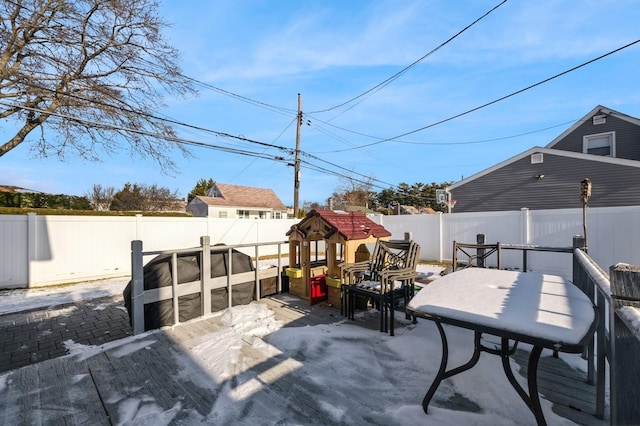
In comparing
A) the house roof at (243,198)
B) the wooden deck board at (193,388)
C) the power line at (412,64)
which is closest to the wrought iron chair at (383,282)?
the wooden deck board at (193,388)

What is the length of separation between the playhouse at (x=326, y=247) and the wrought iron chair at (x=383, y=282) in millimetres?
272

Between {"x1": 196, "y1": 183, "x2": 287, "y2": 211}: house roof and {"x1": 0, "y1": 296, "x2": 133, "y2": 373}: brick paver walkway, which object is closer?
{"x1": 0, "y1": 296, "x2": 133, "y2": 373}: brick paver walkway

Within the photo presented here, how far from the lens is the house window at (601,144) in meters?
11.6

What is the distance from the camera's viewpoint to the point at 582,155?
10.8m

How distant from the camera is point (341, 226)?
4.96m

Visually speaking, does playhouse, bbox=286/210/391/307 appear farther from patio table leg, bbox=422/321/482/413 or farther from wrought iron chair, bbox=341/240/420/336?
patio table leg, bbox=422/321/482/413

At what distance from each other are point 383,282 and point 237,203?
2674 centimetres

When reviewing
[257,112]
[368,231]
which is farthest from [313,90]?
[368,231]

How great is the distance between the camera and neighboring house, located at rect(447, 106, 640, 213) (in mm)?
10227

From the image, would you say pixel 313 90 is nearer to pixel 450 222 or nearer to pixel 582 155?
pixel 450 222

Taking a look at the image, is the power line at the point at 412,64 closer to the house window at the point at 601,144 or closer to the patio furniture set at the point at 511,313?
the patio furniture set at the point at 511,313

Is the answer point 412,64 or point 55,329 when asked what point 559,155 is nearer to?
point 412,64

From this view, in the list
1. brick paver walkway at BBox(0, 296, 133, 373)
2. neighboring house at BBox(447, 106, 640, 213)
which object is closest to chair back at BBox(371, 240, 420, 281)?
brick paver walkway at BBox(0, 296, 133, 373)

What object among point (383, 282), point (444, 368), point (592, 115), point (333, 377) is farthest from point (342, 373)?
point (592, 115)
